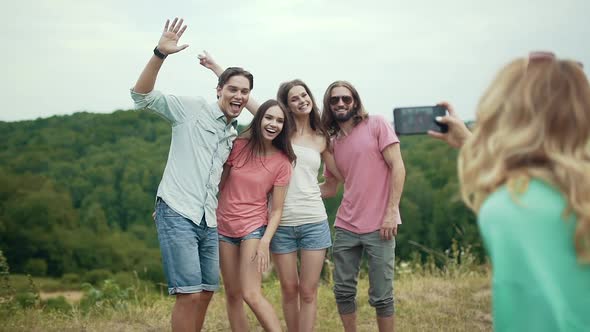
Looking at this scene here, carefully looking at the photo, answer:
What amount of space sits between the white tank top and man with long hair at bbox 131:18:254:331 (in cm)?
51

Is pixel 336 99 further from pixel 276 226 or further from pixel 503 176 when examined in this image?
pixel 503 176

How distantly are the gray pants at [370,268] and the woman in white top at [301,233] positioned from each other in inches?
7.6

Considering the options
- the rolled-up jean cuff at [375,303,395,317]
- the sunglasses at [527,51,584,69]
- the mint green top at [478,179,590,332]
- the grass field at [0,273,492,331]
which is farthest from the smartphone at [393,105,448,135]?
the grass field at [0,273,492,331]

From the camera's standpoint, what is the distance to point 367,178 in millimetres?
4355

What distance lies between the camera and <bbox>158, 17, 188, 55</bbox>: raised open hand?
373 cm

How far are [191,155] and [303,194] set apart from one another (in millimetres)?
837

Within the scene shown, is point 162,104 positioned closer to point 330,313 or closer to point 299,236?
point 299,236

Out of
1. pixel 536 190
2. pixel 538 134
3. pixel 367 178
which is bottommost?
pixel 367 178

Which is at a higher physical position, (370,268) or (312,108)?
(312,108)

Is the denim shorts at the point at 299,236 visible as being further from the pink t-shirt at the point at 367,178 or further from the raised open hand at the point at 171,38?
the raised open hand at the point at 171,38

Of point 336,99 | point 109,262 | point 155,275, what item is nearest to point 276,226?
point 336,99

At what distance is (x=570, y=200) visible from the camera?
1.47m

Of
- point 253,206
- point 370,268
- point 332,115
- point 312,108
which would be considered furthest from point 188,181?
point 370,268

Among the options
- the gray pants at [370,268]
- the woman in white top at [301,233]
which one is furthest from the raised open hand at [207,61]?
the gray pants at [370,268]
